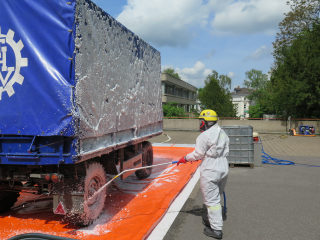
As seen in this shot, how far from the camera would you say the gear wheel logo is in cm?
390

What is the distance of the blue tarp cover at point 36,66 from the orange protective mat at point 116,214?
5.14ft

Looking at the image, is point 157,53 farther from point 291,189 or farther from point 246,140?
point 291,189

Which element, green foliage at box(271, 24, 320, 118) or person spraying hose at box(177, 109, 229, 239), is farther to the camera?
green foliage at box(271, 24, 320, 118)

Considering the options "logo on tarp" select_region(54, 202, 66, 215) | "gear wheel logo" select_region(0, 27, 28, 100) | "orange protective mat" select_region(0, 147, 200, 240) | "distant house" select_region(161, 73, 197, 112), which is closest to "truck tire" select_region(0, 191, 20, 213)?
"orange protective mat" select_region(0, 147, 200, 240)

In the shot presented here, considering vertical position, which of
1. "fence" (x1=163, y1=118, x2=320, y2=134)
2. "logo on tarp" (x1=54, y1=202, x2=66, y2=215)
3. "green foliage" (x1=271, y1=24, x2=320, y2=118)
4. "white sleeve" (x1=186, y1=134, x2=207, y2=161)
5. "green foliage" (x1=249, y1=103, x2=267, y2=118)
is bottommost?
"logo on tarp" (x1=54, y1=202, x2=66, y2=215)

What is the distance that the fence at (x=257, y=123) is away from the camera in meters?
23.8

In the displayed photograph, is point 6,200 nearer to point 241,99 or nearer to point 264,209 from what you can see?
point 264,209

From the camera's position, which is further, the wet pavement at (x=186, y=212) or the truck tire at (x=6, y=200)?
the truck tire at (x=6, y=200)

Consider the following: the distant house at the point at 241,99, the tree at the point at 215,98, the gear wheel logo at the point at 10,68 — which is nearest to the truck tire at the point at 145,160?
the gear wheel logo at the point at 10,68

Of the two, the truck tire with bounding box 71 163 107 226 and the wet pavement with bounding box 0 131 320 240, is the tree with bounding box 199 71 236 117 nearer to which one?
the wet pavement with bounding box 0 131 320 240

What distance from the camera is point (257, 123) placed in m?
25.2

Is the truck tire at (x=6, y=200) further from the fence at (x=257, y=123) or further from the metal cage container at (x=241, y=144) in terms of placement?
the fence at (x=257, y=123)

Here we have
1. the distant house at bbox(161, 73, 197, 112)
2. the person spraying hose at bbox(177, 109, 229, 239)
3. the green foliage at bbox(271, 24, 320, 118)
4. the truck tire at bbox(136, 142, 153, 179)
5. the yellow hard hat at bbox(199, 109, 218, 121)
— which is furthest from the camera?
the distant house at bbox(161, 73, 197, 112)

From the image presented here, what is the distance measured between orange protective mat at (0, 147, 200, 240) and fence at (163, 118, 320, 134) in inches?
775
